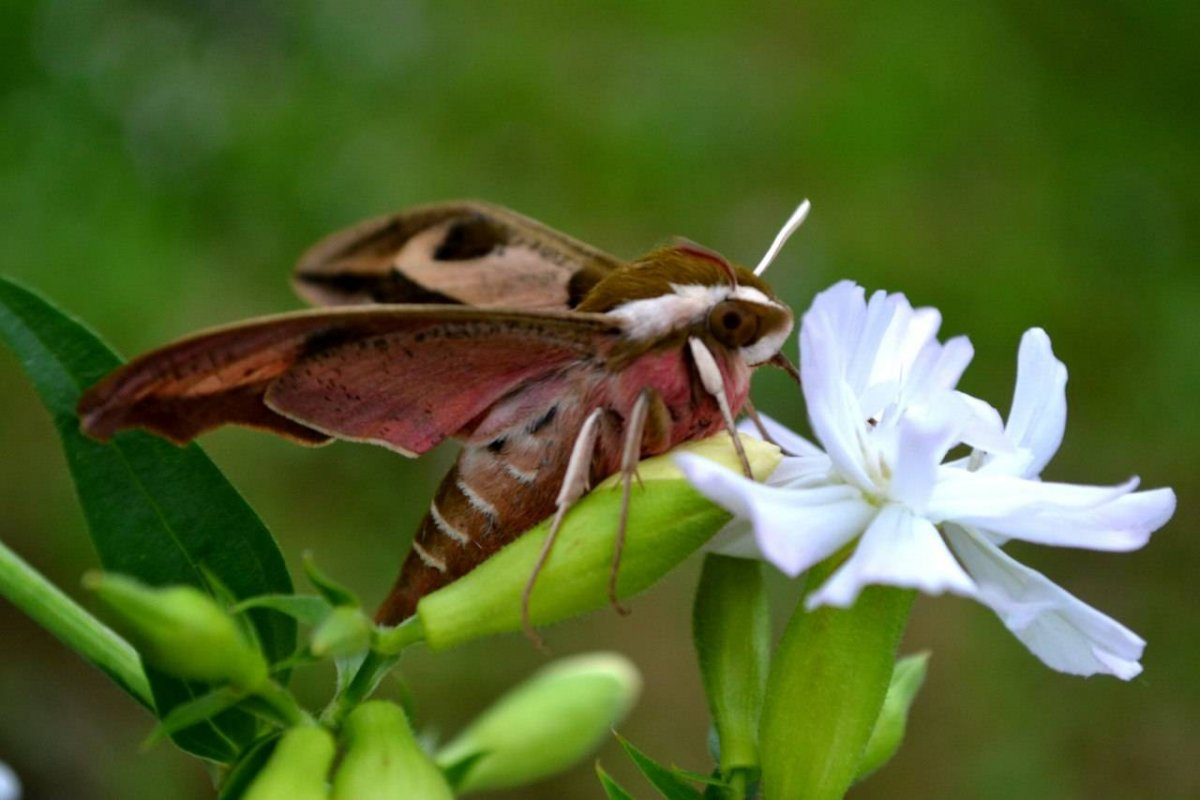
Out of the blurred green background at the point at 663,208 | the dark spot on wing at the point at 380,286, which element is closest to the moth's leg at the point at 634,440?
the dark spot on wing at the point at 380,286

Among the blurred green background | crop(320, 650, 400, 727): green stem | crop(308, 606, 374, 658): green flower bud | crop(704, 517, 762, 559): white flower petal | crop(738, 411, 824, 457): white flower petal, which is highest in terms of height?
crop(308, 606, 374, 658): green flower bud

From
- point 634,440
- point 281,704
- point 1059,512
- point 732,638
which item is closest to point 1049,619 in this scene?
point 1059,512

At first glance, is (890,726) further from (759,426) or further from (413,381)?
(413,381)

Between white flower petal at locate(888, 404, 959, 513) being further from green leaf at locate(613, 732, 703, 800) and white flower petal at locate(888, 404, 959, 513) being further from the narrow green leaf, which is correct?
the narrow green leaf

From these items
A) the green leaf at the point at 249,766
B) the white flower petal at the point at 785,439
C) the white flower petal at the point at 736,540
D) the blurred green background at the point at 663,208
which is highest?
the white flower petal at the point at 785,439

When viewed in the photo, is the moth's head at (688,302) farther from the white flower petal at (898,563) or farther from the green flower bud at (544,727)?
the green flower bud at (544,727)

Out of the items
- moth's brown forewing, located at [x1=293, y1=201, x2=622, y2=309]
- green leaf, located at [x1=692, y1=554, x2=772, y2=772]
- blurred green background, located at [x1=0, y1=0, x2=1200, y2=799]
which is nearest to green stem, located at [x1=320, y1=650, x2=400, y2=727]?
green leaf, located at [x1=692, y1=554, x2=772, y2=772]
